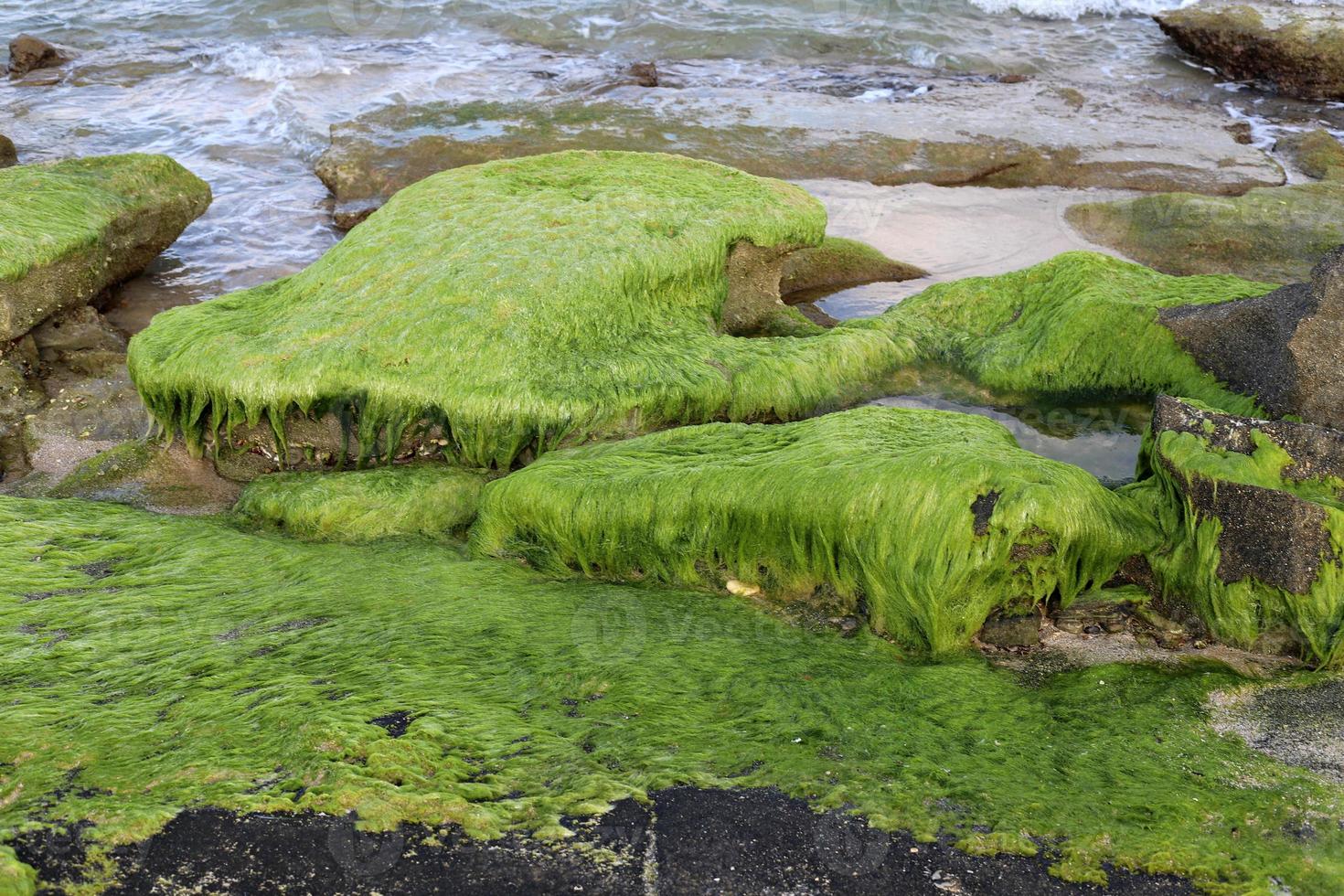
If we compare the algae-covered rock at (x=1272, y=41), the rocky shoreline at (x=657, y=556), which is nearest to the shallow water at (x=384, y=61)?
the algae-covered rock at (x=1272, y=41)

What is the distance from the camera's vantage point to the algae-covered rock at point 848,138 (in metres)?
9.33

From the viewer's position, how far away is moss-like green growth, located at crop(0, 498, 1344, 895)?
287 cm

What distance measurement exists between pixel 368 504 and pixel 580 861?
2518 millimetres

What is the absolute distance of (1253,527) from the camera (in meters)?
3.81

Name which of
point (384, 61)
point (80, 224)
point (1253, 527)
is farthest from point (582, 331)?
point (384, 61)

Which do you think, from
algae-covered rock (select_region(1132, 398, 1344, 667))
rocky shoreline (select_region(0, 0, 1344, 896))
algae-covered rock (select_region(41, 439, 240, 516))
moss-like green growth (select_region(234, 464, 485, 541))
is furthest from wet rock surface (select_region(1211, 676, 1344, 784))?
algae-covered rock (select_region(41, 439, 240, 516))

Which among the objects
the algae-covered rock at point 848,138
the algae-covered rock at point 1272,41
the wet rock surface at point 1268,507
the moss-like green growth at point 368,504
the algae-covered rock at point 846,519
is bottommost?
the moss-like green growth at point 368,504

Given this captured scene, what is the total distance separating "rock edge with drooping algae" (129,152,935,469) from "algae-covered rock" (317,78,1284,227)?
2.99 meters

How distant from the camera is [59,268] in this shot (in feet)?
22.0

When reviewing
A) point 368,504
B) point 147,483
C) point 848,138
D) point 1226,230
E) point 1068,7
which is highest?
point 1068,7

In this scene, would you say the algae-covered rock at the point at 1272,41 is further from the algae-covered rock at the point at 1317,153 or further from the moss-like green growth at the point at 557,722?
the moss-like green growth at the point at 557,722

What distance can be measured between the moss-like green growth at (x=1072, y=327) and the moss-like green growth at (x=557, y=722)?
235 cm

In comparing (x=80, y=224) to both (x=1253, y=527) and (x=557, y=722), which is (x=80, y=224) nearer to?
(x=557, y=722)

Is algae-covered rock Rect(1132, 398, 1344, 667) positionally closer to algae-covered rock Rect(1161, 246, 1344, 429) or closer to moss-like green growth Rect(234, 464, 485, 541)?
algae-covered rock Rect(1161, 246, 1344, 429)
